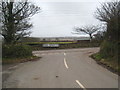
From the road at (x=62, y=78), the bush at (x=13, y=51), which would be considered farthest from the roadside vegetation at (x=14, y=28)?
the road at (x=62, y=78)

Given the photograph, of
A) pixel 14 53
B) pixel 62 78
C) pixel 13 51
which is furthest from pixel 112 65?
pixel 13 51

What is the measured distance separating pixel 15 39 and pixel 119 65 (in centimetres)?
1625

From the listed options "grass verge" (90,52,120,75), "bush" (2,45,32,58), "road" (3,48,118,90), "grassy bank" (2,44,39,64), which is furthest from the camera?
"bush" (2,45,32,58)

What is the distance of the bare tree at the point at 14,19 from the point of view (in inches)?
968

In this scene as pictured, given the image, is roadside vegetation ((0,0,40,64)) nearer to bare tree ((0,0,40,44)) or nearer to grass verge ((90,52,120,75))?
bare tree ((0,0,40,44))

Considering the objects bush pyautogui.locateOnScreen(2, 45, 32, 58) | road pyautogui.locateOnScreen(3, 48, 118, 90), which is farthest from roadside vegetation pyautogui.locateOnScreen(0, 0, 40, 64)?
road pyautogui.locateOnScreen(3, 48, 118, 90)

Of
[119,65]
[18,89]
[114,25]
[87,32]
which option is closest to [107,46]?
[114,25]

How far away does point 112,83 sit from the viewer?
31.8 feet

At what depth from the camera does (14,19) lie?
2566 centimetres

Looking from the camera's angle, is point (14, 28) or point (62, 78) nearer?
point (62, 78)

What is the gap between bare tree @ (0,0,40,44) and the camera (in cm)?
2460

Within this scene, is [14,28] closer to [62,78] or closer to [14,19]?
[14,19]

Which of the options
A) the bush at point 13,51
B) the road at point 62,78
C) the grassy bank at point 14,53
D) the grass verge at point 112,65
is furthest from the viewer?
the bush at point 13,51

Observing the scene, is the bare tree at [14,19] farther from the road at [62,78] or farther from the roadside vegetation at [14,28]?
the road at [62,78]
